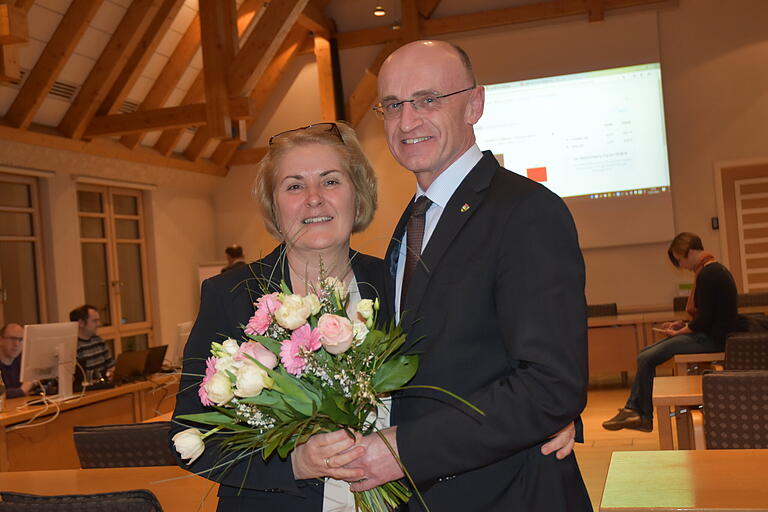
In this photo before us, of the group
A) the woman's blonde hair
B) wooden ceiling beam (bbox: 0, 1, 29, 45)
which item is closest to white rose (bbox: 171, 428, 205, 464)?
the woman's blonde hair

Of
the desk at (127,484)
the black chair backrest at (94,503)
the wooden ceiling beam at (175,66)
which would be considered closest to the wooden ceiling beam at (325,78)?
the wooden ceiling beam at (175,66)

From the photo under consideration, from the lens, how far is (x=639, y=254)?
11.4 m

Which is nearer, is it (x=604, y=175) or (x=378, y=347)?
(x=378, y=347)

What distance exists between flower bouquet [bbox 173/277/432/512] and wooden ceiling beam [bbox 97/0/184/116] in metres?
9.43

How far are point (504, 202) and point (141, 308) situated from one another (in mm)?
10885

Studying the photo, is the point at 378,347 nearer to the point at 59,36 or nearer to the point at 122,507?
the point at 122,507

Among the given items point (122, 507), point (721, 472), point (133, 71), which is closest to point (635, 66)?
point (133, 71)

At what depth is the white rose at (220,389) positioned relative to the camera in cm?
146

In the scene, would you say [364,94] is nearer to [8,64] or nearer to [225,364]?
[8,64]

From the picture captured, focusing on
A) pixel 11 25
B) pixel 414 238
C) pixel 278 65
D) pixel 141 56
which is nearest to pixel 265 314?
pixel 414 238

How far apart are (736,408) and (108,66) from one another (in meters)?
8.52

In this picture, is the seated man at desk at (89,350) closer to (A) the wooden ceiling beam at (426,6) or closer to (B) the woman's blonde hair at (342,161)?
(B) the woman's blonde hair at (342,161)

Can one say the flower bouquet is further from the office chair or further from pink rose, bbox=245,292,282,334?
the office chair

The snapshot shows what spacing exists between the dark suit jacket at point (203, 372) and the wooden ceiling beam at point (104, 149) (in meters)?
7.86
